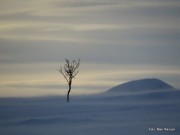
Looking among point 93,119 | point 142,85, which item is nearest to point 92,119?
point 93,119

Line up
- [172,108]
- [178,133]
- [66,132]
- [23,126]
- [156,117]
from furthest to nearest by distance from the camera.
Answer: [172,108] < [156,117] < [23,126] < [66,132] < [178,133]

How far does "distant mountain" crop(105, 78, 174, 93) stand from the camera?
111m

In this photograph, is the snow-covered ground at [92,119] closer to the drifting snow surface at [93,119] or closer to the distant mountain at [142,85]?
the drifting snow surface at [93,119]

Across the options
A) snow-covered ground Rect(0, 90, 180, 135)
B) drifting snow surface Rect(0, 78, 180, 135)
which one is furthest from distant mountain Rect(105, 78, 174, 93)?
snow-covered ground Rect(0, 90, 180, 135)

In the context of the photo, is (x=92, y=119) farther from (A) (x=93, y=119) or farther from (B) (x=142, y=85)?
(B) (x=142, y=85)

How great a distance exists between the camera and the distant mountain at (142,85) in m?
111

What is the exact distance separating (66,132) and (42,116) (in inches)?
591

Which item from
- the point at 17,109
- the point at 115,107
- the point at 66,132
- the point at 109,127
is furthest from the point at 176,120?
the point at 17,109

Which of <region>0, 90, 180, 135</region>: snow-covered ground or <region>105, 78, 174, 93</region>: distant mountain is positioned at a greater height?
<region>105, 78, 174, 93</region>: distant mountain

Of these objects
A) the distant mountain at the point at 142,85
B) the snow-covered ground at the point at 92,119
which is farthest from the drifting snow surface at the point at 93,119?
the distant mountain at the point at 142,85

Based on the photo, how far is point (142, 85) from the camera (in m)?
116

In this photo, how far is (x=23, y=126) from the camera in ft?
188

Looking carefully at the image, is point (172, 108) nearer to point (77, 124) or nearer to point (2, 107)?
point (77, 124)

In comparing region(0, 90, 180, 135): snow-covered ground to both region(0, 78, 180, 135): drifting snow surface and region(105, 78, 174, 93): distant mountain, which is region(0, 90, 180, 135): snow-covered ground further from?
region(105, 78, 174, 93): distant mountain
